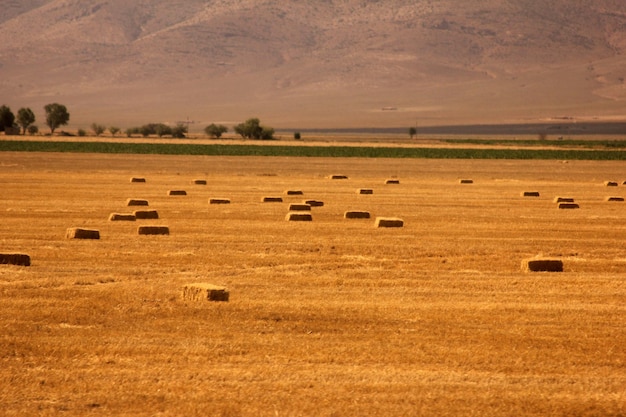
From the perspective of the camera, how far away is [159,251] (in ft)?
73.3

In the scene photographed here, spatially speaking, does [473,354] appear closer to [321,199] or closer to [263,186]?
[321,199]

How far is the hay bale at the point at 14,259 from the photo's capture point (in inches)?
762

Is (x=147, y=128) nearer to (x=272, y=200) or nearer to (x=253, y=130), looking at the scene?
(x=253, y=130)

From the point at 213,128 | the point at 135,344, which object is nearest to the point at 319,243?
the point at 135,344

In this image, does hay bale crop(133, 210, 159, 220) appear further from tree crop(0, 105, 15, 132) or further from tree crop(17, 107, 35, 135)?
tree crop(17, 107, 35, 135)

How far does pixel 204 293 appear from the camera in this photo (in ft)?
53.0

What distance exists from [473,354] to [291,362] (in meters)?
1.89

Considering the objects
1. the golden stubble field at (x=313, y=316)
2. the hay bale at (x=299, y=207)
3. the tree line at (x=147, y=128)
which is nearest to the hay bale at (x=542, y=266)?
the golden stubble field at (x=313, y=316)

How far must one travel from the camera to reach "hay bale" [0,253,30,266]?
19.4m

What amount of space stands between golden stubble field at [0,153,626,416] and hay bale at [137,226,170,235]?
0.15 meters

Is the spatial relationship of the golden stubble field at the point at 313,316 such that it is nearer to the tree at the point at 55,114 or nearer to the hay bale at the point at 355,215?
the hay bale at the point at 355,215

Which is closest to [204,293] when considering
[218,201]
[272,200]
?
[218,201]

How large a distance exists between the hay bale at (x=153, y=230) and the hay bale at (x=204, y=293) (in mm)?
9043

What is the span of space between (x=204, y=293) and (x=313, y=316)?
1588 millimetres
